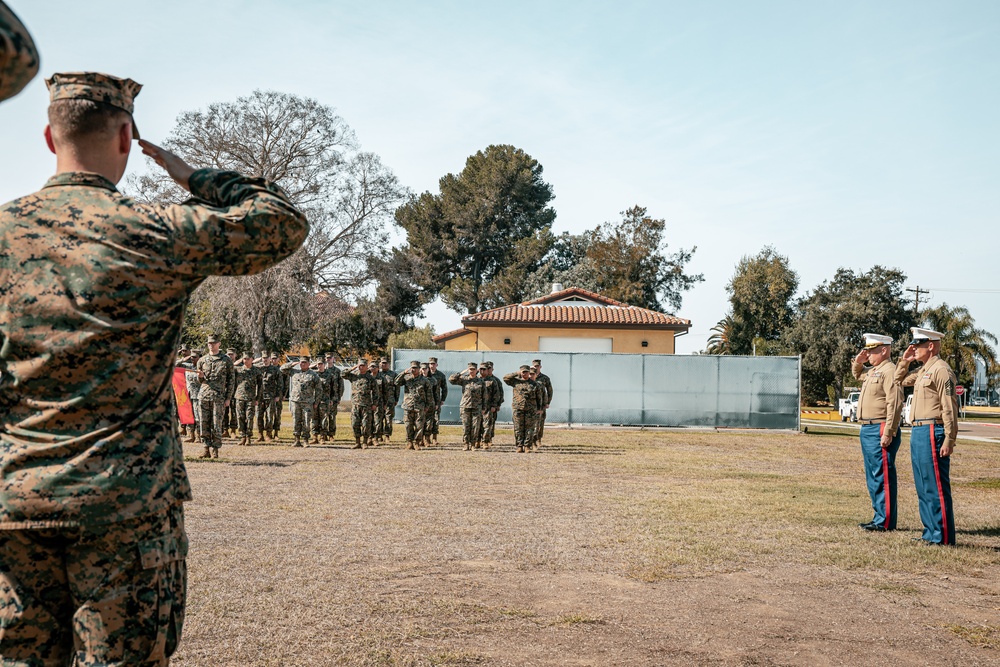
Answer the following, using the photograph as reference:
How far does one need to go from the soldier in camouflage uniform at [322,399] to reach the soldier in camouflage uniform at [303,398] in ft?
0.57

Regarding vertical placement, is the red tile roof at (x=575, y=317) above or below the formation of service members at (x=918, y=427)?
above

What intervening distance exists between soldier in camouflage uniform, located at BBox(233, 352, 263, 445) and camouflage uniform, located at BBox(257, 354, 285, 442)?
1.71 feet

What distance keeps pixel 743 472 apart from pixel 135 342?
14.4 m

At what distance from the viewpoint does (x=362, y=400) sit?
2092 cm

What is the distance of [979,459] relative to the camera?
2006cm

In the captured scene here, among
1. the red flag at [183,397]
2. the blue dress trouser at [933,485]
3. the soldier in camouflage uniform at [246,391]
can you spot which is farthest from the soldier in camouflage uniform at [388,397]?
the blue dress trouser at [933,485]

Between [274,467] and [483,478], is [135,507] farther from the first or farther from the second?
[274,467]

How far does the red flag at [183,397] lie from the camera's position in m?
16.9

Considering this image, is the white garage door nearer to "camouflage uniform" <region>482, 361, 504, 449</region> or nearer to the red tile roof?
the red tile roof

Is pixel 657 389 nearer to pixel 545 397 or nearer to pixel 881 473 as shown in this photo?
pixel 545 397

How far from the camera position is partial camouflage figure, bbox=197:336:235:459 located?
16.1 metres

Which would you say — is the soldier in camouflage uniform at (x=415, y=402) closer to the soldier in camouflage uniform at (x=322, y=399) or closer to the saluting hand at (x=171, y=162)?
the soldier in camouflage uniform at (x=322, y=399)

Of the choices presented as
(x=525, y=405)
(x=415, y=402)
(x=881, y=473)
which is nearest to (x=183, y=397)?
(x=415, y=402)

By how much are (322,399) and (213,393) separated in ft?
16.7
